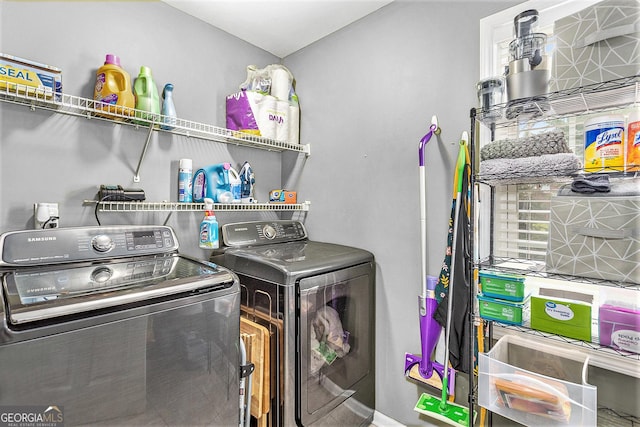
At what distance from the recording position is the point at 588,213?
3.85ft

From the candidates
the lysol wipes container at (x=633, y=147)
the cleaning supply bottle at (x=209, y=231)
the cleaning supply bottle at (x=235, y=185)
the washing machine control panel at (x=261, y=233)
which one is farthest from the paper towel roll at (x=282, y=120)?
the lysol wipes container at (x=633, y=147)

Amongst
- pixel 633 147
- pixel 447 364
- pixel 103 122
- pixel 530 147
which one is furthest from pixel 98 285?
pixel 633 147

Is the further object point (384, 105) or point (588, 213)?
point (384, 105)

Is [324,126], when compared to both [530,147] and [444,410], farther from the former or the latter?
[444,410]

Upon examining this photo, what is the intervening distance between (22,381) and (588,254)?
1.88 meters

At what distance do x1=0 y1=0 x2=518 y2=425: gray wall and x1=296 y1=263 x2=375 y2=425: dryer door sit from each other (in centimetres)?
13

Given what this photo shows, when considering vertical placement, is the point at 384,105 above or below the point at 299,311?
above

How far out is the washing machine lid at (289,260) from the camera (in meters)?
1.54

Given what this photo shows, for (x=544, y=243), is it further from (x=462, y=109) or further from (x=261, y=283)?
(x=261, y=283)

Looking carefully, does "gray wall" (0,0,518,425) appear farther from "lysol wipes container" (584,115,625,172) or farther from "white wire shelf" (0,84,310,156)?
"lysol wipes container" (584,115,625,172)

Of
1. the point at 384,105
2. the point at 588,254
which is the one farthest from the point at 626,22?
the point at 384,105

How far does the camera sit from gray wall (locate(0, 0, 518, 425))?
4.97 ft

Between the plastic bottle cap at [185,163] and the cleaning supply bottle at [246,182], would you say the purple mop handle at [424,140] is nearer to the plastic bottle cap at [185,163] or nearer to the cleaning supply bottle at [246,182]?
the cleaning supply bottle at [246,182]

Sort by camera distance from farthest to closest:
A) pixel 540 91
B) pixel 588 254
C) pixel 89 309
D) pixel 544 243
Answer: pixel 544 243 → pixel 540 91 → pixel 588 254 → pixel 89 309
